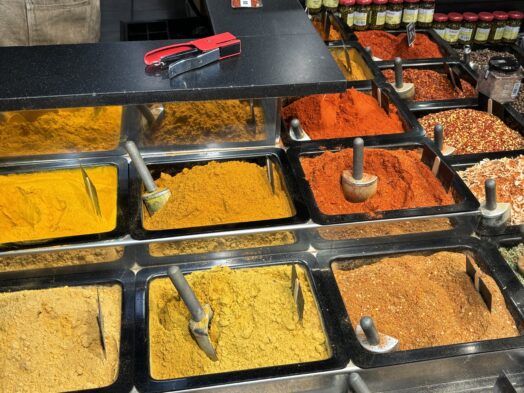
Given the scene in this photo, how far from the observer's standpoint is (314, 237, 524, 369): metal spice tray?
1.16 m

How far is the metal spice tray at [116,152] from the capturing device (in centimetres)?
156

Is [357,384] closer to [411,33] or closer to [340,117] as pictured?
[340,117]

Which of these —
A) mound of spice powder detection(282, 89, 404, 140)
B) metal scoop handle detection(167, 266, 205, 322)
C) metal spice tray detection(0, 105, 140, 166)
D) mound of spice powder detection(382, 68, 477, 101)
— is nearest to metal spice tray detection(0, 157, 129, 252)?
metal spice tray detection(0, 105, 140, 166)

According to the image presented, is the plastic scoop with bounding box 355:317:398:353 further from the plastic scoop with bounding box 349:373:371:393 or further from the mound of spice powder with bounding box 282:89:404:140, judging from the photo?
the mound of spice powder with bounding box 282:89:404:140

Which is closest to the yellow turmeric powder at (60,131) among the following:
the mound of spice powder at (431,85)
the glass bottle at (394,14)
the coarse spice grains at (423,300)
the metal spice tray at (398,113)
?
the metal spice tray at (398,113)

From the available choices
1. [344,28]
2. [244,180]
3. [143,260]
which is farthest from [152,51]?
[344,28]

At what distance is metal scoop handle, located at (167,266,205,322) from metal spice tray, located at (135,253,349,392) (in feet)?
0.45

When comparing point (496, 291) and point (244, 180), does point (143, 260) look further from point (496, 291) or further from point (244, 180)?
point (496, 291)

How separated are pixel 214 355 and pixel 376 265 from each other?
536mm

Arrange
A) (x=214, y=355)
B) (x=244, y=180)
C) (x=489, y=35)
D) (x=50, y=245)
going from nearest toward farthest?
(x=214, y=355) → (x=50, y=245) → (x=244, y=180) → (x=489, y=35)

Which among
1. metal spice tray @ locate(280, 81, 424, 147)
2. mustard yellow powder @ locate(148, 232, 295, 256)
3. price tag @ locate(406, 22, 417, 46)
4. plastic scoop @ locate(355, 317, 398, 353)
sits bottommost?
plastic scoop @ locate(355, 317, 398, 353)

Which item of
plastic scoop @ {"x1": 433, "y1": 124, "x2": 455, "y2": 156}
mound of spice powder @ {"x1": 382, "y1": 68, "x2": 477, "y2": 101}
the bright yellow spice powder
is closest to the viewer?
the bright yellow spice powder

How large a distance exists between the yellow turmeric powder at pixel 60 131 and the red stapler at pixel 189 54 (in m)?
0.28

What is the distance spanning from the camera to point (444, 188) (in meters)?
1.55
